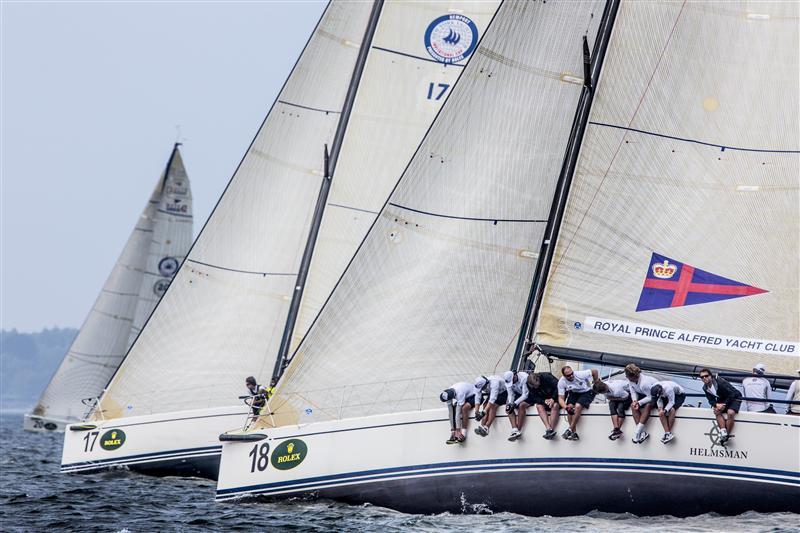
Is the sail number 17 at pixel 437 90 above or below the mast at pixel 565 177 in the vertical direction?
above

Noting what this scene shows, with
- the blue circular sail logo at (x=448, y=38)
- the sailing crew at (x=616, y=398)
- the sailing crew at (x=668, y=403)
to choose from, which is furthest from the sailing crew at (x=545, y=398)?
the blue circular sail logo at (x=448, y=38)

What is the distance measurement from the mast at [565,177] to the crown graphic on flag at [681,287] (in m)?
1.28

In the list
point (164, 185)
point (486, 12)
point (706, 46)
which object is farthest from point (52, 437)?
point (706, 46)

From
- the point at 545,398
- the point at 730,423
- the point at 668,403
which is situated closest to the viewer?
the point at 730,423


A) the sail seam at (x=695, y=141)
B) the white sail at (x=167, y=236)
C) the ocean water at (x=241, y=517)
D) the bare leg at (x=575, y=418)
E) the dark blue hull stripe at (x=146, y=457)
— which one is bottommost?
the ocean water at (x=241, y=517)

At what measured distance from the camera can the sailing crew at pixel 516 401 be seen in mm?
15938

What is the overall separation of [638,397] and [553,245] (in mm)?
2539

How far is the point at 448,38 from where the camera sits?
24234 mm

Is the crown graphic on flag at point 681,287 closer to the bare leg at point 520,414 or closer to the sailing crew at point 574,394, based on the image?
the sailing crew at point 574,394

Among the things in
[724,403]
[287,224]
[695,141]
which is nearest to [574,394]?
[724,403]

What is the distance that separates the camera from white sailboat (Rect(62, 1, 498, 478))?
23125 millimetres

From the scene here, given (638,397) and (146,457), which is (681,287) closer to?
(638,397)

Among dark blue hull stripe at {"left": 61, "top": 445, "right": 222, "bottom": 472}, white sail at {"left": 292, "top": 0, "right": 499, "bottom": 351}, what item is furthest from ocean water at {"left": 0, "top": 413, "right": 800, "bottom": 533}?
white sail at {"left": 292, "top": 0, "right": 499, "bottom": 351}

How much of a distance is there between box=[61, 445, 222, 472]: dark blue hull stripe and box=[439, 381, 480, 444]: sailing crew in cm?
678
